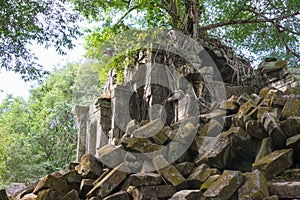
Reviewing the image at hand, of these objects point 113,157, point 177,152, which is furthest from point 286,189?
point 113,157

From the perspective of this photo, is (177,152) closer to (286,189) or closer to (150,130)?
(150,130)

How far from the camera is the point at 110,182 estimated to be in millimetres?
3689

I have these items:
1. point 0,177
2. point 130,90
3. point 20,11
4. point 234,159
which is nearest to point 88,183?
point 234,159

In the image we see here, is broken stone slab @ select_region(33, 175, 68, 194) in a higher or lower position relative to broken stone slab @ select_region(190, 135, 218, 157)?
lower

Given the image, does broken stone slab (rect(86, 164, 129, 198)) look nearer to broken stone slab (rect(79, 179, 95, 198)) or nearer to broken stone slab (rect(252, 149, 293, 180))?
broken stone slab (rect(79, 179, 95, 198))

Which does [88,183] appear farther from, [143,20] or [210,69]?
[143,20]

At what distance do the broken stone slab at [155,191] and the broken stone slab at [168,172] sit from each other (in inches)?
3.1

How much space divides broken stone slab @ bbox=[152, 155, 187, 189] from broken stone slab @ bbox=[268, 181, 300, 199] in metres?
0.93

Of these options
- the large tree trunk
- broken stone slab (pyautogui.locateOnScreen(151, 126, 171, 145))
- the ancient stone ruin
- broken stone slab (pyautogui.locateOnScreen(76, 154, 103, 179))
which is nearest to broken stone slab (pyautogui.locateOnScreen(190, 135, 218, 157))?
the ancient stone ruin

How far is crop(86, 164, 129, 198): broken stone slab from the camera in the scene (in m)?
3.63

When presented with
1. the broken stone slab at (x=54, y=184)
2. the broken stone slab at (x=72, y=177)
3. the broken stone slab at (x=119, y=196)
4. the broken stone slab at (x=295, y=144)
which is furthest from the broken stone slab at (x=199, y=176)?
the broken stone slab at (x=54, y=184)

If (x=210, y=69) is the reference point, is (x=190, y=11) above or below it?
above

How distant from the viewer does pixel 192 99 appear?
5.98 meters

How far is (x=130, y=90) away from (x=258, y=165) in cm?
551
